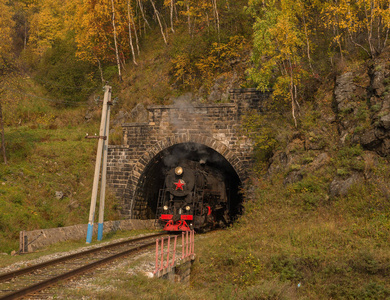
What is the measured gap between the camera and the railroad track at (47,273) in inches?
→ 315

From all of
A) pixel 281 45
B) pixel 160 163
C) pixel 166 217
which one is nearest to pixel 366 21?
pixel 281 45

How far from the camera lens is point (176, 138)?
23.8 metres

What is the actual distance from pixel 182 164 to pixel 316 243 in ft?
35.7

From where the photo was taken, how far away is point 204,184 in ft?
72.0

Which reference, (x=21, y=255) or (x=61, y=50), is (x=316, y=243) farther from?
(x=61, y=50)

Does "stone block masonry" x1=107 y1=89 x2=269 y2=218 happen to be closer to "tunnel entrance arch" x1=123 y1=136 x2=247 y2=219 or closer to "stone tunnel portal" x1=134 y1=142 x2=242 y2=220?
"tunnel entrance arch" x1=123 y1=136 x2=247 y2=219

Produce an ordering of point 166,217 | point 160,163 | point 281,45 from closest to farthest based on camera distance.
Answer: point 281,45 → point 166,217 → point 160,163

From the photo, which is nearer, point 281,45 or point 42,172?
point 281,45

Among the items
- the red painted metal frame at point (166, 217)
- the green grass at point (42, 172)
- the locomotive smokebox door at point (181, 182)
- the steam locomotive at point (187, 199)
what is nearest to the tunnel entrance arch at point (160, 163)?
the green grass at point (42, 172)

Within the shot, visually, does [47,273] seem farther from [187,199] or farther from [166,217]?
[187,199]

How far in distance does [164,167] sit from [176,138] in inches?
157

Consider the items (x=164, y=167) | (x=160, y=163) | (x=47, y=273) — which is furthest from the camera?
(x=164, y=167)

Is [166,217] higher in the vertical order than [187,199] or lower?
lower

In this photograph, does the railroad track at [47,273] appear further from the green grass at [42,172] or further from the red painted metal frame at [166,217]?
the red painted metal frame at [166,217]
